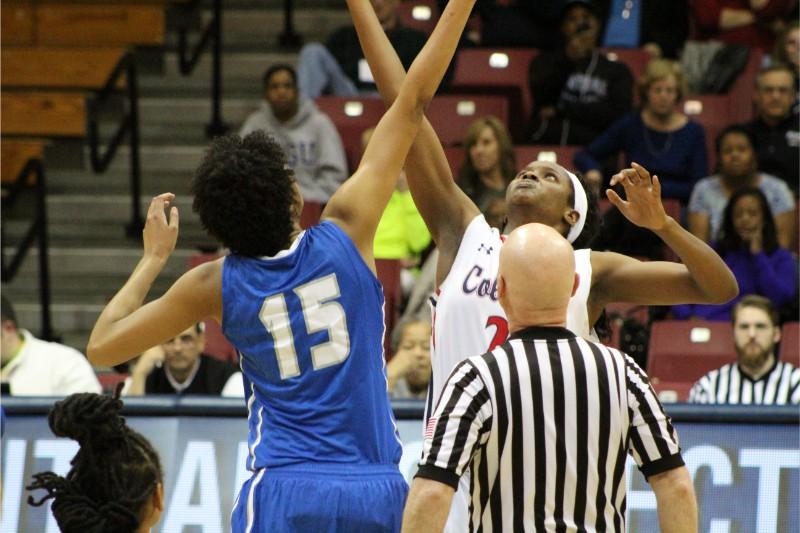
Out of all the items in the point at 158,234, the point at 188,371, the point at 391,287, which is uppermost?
the point at 158,234

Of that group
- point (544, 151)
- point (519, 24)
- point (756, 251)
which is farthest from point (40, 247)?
point (756, 251)

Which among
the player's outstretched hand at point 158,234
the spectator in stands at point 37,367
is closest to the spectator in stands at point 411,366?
the spectator in stands at point 37,367

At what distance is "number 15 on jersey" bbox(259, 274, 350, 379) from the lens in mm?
3389

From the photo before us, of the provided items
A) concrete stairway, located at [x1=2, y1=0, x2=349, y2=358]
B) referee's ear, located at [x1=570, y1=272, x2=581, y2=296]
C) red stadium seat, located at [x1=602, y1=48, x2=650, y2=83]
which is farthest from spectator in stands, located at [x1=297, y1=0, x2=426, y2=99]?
referee's ear, located at [x1=570, y1=272, x2=581, y2=296]

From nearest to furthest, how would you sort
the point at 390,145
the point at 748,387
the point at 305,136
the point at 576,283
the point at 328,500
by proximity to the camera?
the point at 328,500
the point at 390,145
the point at 576,283
the point at 748,387
the point at 305,136

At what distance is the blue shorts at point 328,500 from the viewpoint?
3.34 meters

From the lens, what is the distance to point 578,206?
416cm

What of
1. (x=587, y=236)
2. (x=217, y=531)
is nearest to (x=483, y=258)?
(x=587, y=236)

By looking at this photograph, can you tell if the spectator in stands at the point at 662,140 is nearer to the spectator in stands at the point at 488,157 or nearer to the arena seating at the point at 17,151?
the spectator in stands at the point at 488,157

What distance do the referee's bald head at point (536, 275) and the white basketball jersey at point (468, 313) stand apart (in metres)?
0.84

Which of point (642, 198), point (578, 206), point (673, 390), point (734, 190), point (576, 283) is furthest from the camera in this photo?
point (734, 190)

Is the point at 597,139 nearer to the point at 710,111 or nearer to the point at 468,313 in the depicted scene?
the point at 710,111

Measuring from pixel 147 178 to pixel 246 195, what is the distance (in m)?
7.63

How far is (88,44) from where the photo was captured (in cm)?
1095
